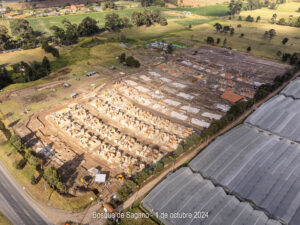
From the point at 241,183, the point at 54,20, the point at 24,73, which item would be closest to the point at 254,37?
the point at 241,183

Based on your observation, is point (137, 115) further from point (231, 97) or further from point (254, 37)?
point (254, 37)

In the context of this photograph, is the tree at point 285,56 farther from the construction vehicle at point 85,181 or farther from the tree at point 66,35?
the tree at point 66,35

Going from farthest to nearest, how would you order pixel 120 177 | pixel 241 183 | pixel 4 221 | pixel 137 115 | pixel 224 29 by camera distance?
1. pixel 224 29
2. pixel 137 115
3. pixel 120 177
4. pixel 241 183
5. pixel 4 221

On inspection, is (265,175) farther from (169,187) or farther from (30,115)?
(30,115)

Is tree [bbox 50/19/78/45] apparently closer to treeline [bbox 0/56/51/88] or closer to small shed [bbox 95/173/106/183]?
treeline [bbox 0/56/51/88]

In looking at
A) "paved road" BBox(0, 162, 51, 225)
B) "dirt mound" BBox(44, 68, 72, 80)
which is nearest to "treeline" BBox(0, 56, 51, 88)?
"dirt mound" BBox(44, 68, 72, 80)

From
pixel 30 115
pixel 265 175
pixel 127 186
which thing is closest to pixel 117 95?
pixel 30 115

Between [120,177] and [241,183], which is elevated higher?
[241,183]
